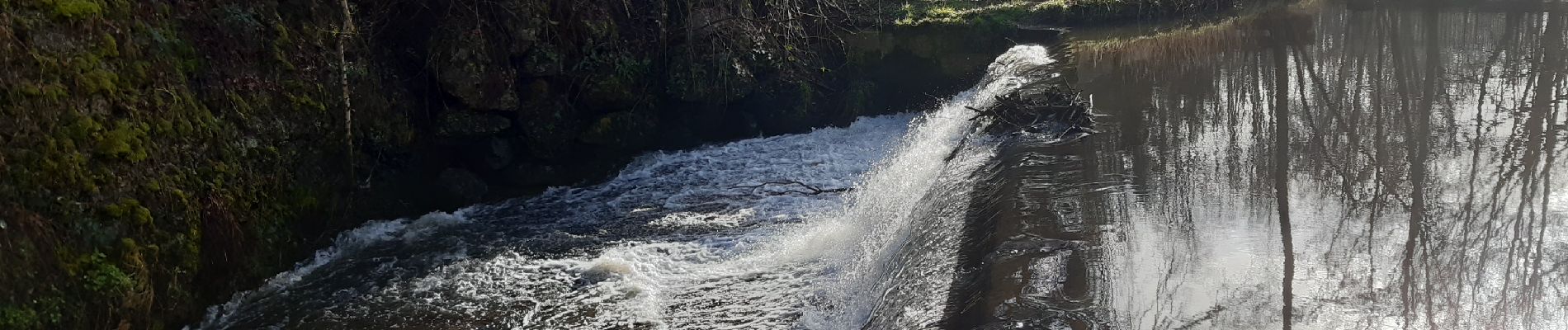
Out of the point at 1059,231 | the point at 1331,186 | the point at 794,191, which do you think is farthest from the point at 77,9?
the point at 1331,186

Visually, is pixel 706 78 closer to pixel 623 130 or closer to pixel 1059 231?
pixel 623 130

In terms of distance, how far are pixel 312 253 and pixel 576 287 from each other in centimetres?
239

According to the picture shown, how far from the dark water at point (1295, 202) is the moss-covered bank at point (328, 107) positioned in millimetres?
3810

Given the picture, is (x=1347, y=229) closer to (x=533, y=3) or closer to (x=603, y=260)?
(x=603, y=260)

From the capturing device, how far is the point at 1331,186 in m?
7.72

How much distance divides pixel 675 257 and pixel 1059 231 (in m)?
3.10

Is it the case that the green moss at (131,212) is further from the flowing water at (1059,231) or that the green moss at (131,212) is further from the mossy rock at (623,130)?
the mossy rock at (623,130)

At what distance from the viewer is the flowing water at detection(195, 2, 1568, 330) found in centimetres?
579

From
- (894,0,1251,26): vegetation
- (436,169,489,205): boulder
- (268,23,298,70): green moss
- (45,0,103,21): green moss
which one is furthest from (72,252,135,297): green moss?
(894,0,1251,26): vegetation

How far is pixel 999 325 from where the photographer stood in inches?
207

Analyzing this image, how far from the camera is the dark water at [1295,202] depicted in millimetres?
5598

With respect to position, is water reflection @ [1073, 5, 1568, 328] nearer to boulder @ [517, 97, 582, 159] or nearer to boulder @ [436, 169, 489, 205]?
boulder @ [517, 97, 582, 159]

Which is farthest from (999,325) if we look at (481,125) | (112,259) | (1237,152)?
(481,125)

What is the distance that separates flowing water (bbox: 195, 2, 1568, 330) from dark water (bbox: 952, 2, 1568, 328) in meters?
0.03
